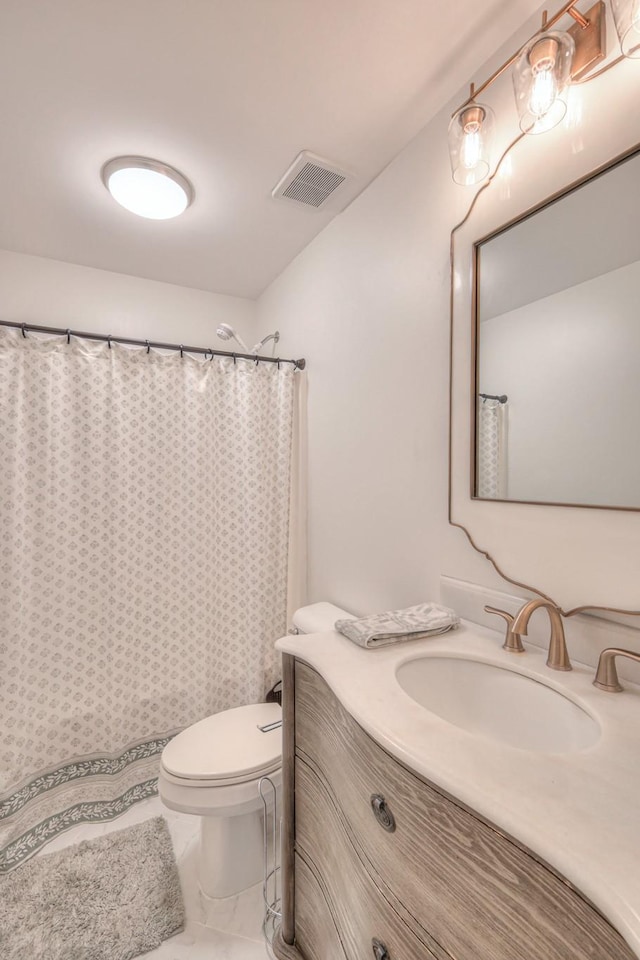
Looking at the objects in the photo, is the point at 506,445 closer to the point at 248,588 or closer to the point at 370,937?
the point at 370,937

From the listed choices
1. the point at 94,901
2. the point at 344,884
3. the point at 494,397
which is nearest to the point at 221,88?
the point at 494,397

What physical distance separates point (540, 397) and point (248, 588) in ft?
5.16

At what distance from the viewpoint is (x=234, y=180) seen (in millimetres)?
1542

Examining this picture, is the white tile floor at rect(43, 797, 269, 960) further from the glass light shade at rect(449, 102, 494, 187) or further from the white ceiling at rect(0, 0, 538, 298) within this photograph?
the white ceiling at rect(0, 0, 538, 298)

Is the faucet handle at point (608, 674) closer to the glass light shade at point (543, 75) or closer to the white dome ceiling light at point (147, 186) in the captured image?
the glass light shade at point (543, 75)

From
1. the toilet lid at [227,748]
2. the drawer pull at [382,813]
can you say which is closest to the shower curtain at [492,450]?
the drawer pull at [382,813]

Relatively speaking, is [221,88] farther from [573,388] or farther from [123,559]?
[123,559]

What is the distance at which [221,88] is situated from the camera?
1184 mm

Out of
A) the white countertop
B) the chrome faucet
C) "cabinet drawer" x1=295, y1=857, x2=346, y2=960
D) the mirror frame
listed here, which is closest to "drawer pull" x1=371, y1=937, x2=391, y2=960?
"cabinet drawer" x1=295, y1=857, x2=346, y2=960

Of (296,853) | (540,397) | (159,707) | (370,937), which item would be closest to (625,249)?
(540,397)

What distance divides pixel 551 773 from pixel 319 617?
→ 1097 millimetres

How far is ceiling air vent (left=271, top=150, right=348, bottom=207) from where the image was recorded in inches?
56.6

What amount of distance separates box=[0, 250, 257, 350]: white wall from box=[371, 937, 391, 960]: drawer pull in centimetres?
250

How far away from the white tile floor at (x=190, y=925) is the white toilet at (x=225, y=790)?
6 cm
